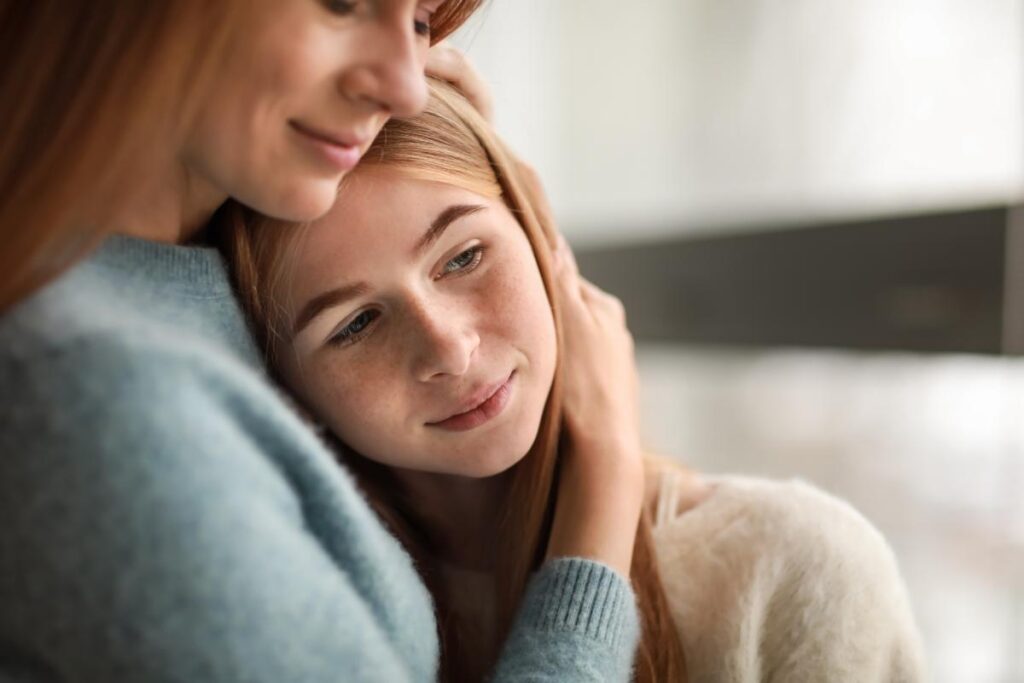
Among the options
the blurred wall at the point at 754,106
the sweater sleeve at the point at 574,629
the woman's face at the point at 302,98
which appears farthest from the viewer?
the blurred wall at the point at 754,106

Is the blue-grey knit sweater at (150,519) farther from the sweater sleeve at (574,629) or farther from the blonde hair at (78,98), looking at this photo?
the sweater sleeve at (574,629)

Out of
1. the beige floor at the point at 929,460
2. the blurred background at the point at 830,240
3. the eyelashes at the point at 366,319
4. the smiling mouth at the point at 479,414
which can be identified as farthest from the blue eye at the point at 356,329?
the beige floor at the point at 929,460

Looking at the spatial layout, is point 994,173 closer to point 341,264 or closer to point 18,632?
point 341,264

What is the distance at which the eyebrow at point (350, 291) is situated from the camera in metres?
0.83

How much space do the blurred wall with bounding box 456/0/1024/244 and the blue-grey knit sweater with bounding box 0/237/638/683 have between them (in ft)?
1.85

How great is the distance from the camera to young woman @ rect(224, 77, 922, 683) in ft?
2.76

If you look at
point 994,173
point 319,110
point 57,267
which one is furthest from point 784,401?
point 57,267

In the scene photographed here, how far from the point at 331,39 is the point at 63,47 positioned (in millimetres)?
180

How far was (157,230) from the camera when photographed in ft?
2.57

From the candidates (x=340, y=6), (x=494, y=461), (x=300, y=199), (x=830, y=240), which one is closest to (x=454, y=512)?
(x=494, y=461)

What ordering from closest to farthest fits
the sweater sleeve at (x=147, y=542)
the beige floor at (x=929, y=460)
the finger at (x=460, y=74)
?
1. the sweater sleeve at (x=147, y=542)
2. the finger at (x=460, y=74)
3. the beige floor at (x=929, y=460)

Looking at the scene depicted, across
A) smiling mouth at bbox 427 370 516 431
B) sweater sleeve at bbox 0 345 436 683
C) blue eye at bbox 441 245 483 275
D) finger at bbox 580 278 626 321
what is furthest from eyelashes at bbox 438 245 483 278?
sweater sleeve at bbox 0 345 436 683

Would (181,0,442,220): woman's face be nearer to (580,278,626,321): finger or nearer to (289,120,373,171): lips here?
(289,120,373,171): lips

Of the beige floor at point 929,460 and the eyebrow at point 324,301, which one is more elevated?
the eyebrow at point 324,301
